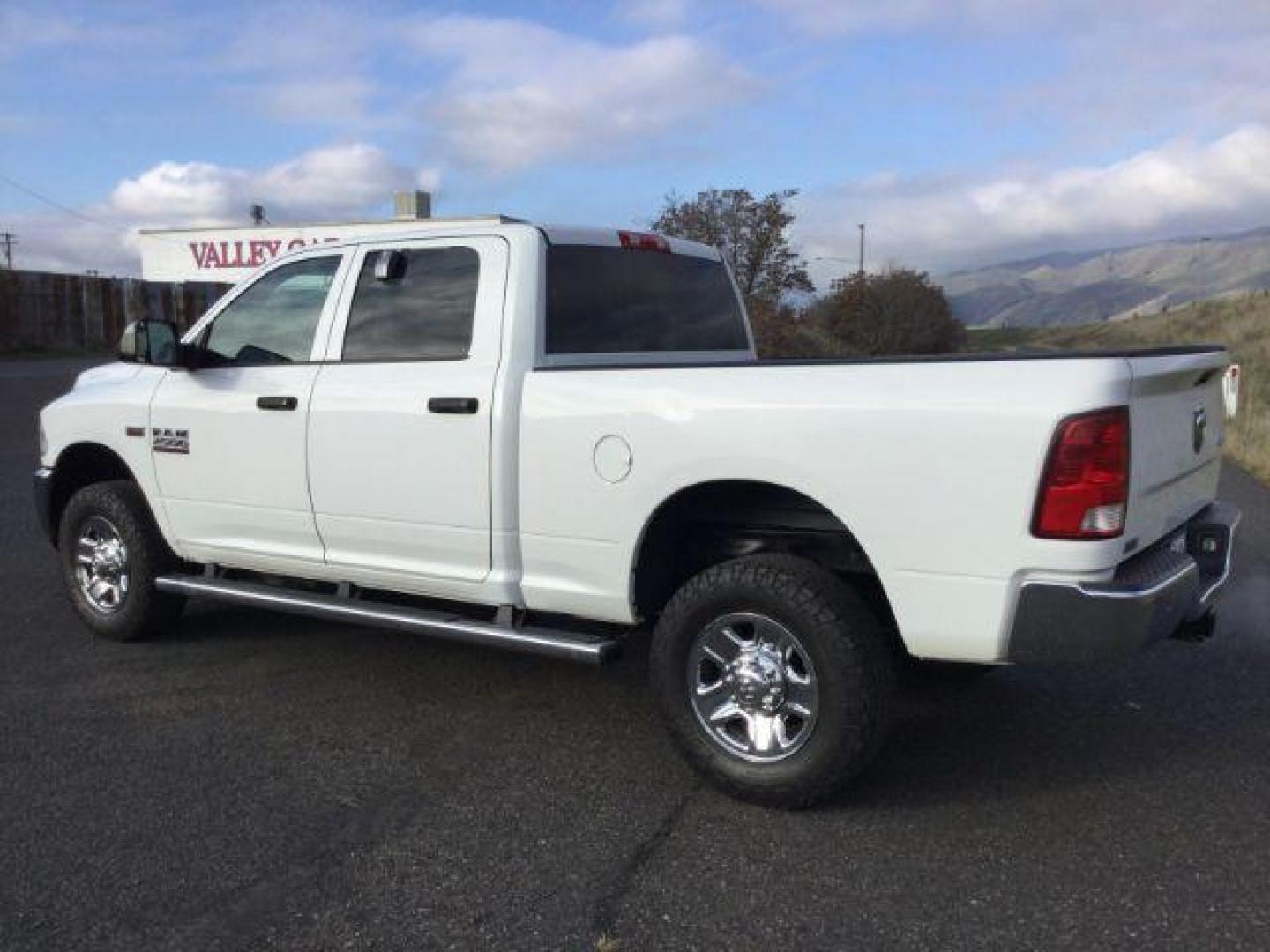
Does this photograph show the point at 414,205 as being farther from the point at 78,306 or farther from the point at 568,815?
the point at 568,815

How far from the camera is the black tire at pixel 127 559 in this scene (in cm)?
550

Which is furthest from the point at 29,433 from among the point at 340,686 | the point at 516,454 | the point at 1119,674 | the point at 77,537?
the point at 1119,674

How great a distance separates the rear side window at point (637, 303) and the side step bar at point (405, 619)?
1.10 meters

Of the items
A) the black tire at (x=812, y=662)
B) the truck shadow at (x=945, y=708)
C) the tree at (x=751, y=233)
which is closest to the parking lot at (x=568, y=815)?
the truck shadow at (x=945, y=708)

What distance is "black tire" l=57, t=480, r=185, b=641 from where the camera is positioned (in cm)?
550

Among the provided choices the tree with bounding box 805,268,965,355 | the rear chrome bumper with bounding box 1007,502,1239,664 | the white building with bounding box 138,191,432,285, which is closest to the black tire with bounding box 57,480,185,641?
the rear chrome bumper with bounding box 1007,502,1239,664

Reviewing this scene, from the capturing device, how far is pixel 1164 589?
3350mm

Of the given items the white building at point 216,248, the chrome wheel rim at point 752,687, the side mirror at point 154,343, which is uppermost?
the white building at point 216,248

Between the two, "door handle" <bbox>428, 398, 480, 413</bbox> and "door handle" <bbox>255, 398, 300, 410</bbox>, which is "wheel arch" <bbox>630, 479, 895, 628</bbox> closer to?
"door handle" <bbox>428, 398, 480, 413</bbox>

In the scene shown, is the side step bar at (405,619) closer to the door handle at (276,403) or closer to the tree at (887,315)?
the door handle at (276,403)

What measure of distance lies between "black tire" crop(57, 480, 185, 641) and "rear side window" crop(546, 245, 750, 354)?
243 centimetres

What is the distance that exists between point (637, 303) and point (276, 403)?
5.17 ft

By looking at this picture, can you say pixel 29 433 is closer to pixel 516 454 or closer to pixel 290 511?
pixel 290 511

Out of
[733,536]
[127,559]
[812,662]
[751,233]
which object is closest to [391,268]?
[733,536]
